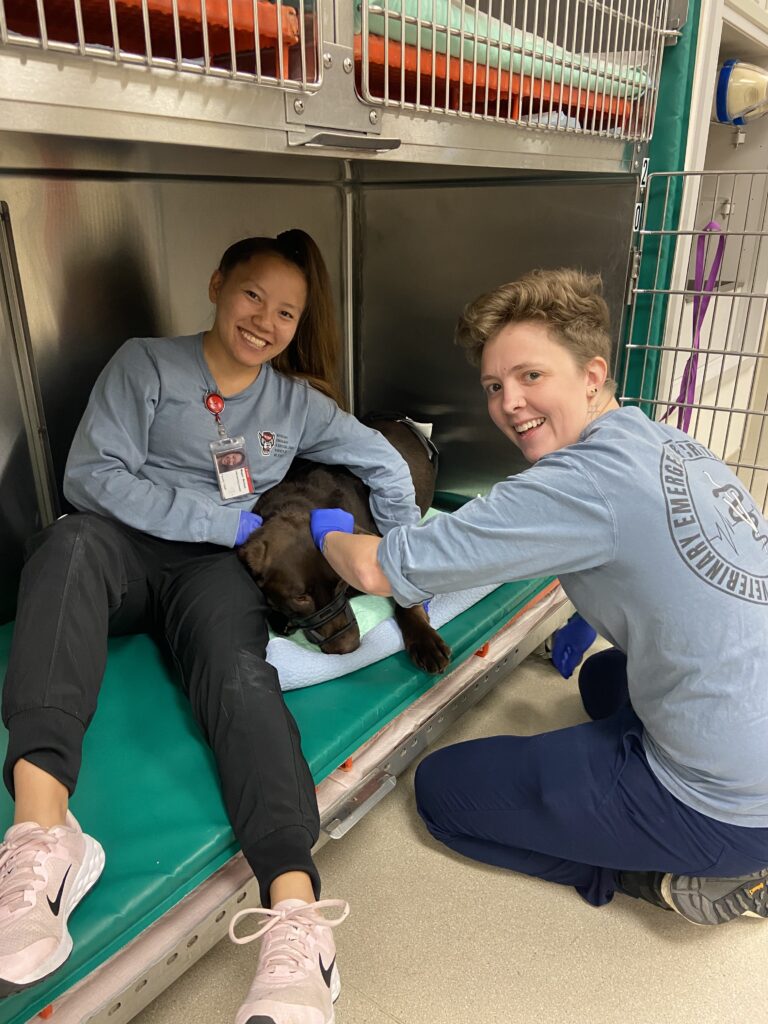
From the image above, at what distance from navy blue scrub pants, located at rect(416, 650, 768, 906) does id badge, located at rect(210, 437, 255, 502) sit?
661 millimetres

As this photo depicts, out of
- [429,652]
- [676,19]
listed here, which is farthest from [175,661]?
[676,19]

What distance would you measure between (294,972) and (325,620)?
0.66 m

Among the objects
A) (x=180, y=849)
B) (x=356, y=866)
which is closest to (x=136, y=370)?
(x=180, y=849)

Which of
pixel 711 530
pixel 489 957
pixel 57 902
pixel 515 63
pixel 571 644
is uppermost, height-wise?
pixel 515 63

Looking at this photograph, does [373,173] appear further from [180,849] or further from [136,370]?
[180,849]

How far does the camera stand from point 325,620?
1458mm

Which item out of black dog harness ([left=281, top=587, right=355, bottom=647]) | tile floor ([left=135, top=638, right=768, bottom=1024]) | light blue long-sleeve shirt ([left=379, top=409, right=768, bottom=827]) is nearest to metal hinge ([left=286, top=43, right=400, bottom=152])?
light blue long-sleeve shirt ([left=379, top=409, right=768, bottom=827])

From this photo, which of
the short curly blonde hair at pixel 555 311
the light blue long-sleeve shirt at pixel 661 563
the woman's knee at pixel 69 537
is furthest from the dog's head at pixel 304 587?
the short curly blonde hair at pixel 555 311

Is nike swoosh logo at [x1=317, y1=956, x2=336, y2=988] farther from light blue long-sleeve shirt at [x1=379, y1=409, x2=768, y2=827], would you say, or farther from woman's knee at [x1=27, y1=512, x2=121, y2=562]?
woman's knee at [x1=27, y1=512, x2=121, y2=562]

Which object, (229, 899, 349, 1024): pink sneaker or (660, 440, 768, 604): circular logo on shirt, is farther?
(660, 440, 768, 604): circular logo on shirt

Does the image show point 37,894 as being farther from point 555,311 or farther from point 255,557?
point 555,311

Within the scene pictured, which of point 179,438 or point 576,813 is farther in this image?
point 179,438

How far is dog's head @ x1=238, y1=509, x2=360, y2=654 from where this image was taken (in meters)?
1.46

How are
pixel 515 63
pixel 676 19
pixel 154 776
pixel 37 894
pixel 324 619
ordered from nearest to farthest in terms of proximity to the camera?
pixel 37 894 → pixel 154 776 → pixel 515 63 → pixel 324 619 → pixel 676 19
